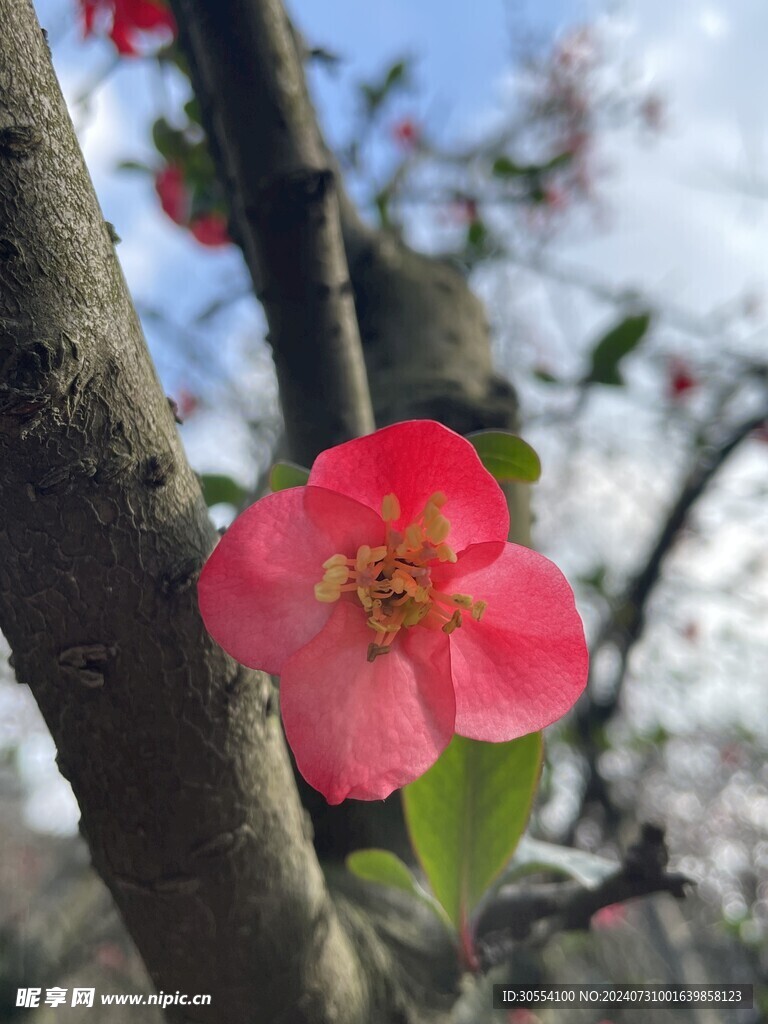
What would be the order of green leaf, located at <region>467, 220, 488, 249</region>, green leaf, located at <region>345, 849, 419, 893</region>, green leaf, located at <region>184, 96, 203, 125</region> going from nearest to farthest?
green leaf, located at <region>345, 849, 419, 893</region> < green leaf, located at <region>184, 96, 203, 125</region> < green leaf, located at <region>467, 220, 488, 249</region>

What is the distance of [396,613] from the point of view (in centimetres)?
51

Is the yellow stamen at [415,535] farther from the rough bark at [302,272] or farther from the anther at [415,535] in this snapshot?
the rough bark at [302,272]

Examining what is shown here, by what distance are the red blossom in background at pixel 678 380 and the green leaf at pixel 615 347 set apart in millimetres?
2020

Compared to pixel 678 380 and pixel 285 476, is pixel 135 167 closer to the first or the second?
pixel 285 476

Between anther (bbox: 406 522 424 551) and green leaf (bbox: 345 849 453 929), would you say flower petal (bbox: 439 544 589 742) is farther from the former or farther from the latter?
green leaf (bbox: 345 849 453 929)

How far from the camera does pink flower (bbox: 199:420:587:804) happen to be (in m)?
0.46

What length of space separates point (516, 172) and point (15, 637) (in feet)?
6.48

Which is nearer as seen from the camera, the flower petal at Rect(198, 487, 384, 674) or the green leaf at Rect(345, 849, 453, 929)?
the flower petal at Rect(198, 487, 384, 674)

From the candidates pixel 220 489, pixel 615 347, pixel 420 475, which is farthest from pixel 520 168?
pixel 420 475

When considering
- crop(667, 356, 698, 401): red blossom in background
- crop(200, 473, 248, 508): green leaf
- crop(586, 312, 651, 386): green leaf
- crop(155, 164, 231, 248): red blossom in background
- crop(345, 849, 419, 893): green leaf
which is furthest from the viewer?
crop(667, 356, 698, 401): red blossom in background

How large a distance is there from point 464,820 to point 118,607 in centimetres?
42

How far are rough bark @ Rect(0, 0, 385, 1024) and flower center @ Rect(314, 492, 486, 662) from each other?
10cm

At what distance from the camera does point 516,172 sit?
6.51ft

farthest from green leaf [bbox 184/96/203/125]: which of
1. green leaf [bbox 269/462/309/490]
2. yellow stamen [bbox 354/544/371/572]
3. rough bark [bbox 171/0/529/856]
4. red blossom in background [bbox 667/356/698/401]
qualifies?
red blossom in background [bbox 667/356/698/401]
